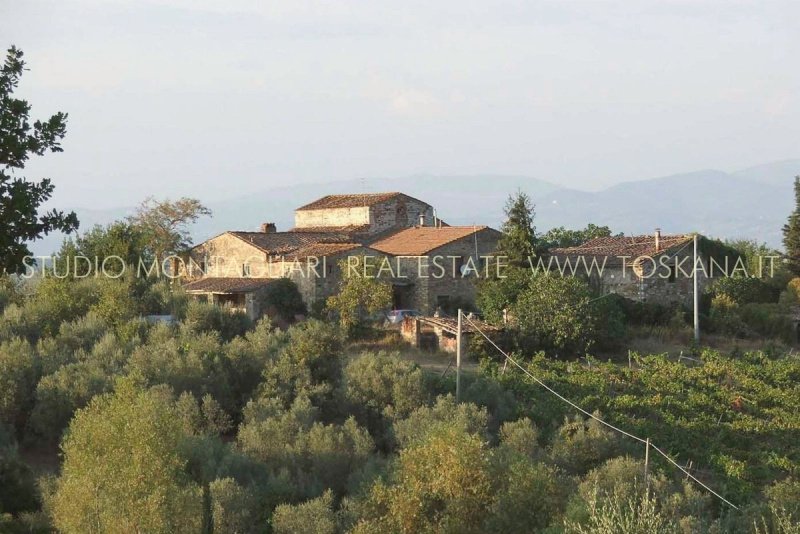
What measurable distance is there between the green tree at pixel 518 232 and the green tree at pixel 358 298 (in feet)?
14.8

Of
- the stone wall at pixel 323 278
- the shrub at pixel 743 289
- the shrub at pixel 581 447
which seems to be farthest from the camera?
the shrub at pixel 743 289

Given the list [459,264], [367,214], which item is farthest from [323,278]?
[367,214]

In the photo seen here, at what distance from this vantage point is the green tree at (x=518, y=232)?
38688mm

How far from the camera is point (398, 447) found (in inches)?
1027

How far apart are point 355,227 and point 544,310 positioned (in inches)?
573

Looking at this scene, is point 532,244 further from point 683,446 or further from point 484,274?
point 683,446

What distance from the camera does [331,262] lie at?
39781 mm

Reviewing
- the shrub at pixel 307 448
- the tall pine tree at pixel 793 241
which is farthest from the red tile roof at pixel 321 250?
the tall pine tree at pixel 793 241

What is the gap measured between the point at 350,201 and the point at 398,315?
13137mm

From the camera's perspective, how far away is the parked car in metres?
37.8

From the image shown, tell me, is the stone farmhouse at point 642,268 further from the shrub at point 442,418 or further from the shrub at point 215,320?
the shrub at point 442,418

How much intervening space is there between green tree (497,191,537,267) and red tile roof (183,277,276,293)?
8.69 metres

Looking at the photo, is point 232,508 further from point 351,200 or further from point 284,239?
point 351,200

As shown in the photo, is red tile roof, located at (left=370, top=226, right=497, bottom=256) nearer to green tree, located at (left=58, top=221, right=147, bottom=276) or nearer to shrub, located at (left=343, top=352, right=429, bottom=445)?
green tree, located at (left=58, top=221, right=147, bottom=276)
